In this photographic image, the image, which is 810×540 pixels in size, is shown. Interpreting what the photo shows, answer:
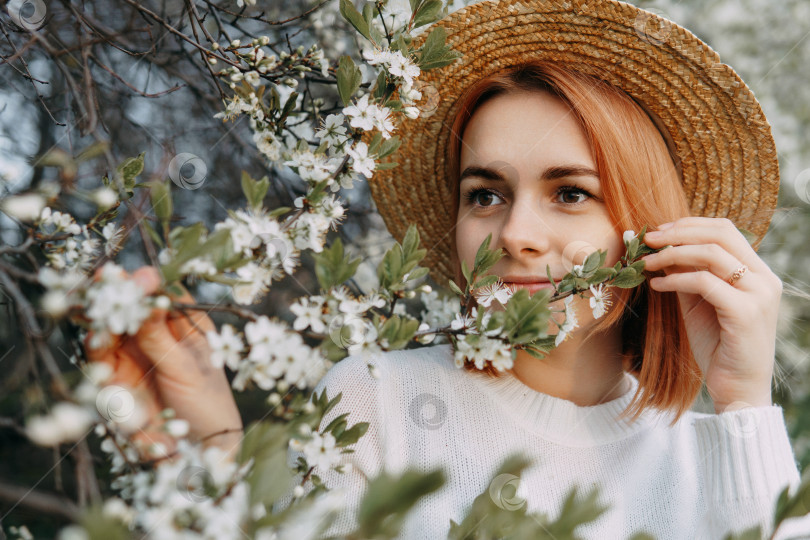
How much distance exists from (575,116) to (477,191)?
0.28m

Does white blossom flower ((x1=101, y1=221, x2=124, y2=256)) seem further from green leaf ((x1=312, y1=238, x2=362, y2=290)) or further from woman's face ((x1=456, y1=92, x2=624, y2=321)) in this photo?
woman's face ((x1=456, y1=92, x2=624, y2=321))

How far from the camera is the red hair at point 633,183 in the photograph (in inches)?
52.4

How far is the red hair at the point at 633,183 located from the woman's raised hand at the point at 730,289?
13 cm

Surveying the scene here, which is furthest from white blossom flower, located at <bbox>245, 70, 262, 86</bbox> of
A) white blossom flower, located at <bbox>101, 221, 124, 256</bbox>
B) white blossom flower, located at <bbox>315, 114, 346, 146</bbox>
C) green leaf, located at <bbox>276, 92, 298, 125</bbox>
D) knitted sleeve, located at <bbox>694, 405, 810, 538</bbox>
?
knitted sleeve, located at <bbox>694, 405, 810, 538</bbox>

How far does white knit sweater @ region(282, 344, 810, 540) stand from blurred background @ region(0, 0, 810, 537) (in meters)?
0.15

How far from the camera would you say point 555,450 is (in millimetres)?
1472

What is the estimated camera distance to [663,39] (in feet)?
4.29

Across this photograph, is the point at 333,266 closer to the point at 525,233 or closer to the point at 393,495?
the point at 393,495

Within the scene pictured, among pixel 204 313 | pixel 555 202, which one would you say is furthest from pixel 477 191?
pixel 204 313

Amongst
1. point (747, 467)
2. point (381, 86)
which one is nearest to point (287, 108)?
point (381, 86)

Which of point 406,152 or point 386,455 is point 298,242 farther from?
point 406,152

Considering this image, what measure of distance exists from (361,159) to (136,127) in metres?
1.15

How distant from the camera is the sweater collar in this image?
150cm

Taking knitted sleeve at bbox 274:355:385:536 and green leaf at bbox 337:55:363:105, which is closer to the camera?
green leaf at bbox 337:55:363:105
